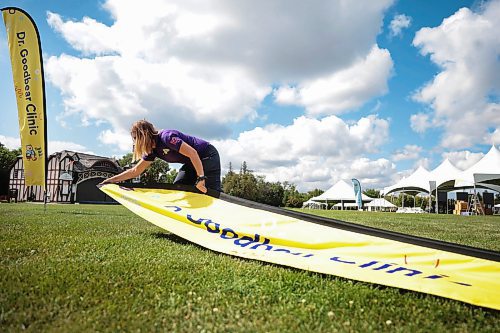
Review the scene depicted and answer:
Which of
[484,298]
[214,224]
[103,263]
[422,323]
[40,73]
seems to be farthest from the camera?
[40,73]

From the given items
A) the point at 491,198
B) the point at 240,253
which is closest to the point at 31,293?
the point at 240,253

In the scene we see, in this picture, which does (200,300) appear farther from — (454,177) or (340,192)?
(340,192)

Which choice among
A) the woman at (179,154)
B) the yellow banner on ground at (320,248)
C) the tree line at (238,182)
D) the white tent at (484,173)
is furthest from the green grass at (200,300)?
the tree line at (238,182)

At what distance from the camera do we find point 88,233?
4.94 m

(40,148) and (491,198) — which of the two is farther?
(491,198)

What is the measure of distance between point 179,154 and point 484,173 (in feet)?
81.7

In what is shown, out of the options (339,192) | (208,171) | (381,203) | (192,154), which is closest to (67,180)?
(339,192)

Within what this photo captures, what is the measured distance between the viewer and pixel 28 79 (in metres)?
9.19

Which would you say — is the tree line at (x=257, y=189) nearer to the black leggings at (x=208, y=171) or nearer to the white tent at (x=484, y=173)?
the white tent at (x=484, y=173)

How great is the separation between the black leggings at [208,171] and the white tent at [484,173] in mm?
24059

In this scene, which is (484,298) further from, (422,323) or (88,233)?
(88,233)

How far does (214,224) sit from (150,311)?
5.75 feet

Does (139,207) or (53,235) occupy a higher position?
(139,207)

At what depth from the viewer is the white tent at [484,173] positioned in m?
22.9
